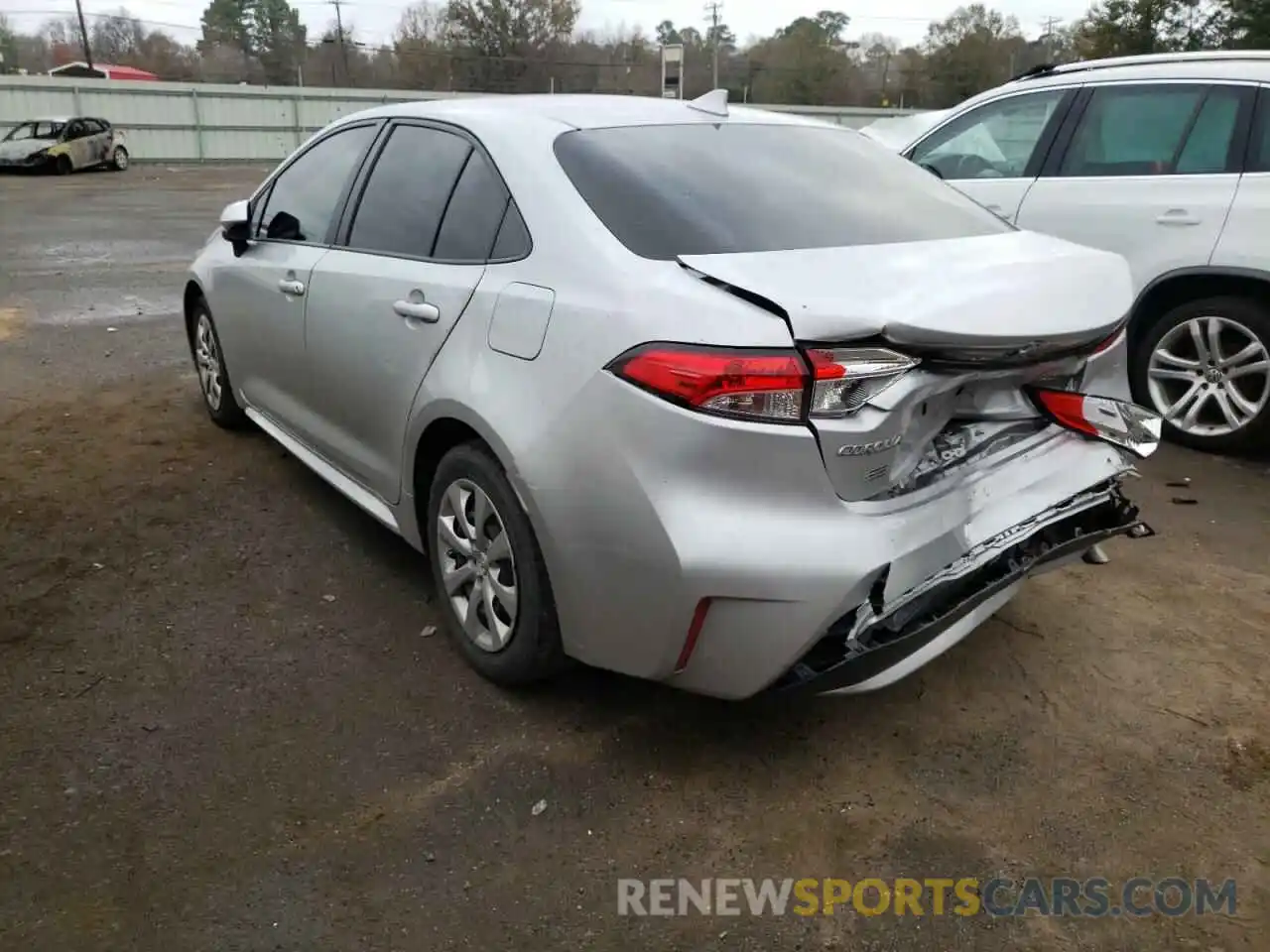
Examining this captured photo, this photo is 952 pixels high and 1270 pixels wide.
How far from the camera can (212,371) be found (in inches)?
208

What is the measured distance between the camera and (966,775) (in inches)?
107

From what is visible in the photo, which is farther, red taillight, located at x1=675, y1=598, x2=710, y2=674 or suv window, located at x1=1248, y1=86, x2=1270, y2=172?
suv window, located at x1=1248, y1=86, x2=1270, y2=172

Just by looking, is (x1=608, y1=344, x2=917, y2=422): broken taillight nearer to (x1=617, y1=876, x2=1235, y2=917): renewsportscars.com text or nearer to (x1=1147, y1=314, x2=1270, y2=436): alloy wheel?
(x1=617, y1=876, x2=1235, y2=917): renewsportscars.com text

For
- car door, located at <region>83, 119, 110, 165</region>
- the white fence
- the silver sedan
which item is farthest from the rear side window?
the white fence

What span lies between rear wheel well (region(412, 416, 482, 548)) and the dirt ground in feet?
1.50

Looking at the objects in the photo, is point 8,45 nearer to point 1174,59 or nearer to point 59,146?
point 59,146

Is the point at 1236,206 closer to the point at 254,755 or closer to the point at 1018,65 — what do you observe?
the point at 254,755

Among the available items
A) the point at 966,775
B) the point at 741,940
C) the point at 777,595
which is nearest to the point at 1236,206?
the point at 966,775

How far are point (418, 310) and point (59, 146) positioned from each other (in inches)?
1068

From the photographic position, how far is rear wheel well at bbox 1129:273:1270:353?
4809mm

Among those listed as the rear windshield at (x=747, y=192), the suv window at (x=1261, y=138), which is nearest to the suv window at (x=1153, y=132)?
the suv window at (x=1261, y=138)

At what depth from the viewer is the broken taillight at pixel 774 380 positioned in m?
2.27

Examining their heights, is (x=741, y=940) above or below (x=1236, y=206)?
below

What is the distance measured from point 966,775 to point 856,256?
4.56ft
